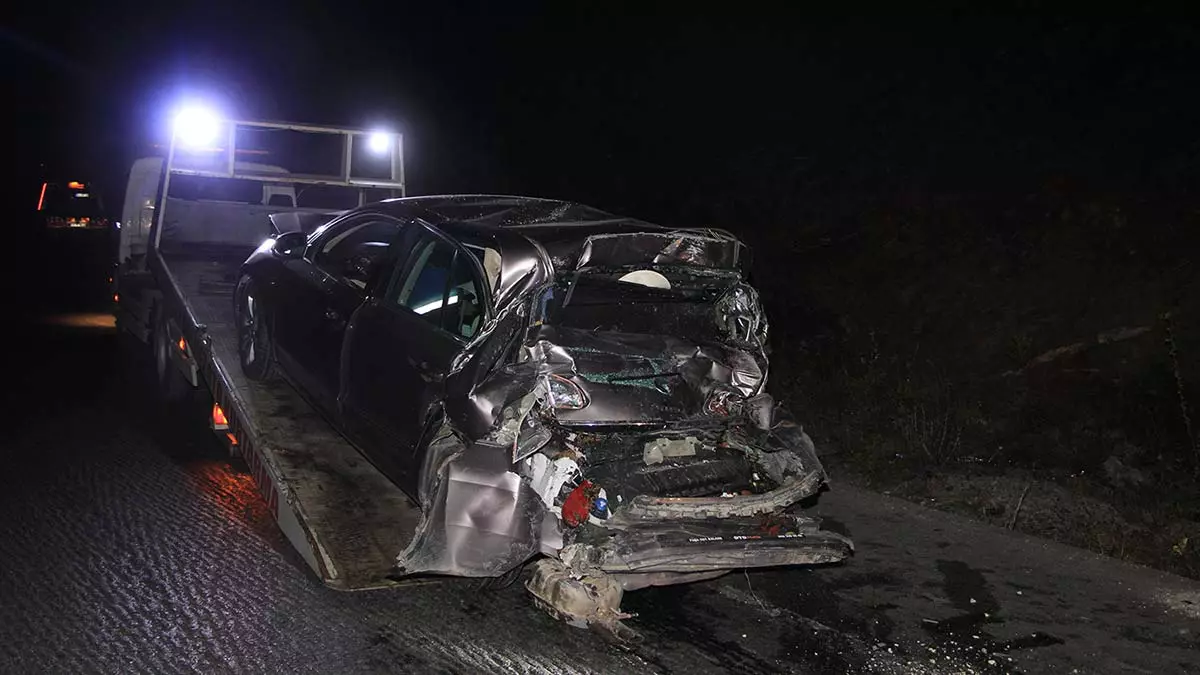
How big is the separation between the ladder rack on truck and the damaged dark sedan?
235 mm

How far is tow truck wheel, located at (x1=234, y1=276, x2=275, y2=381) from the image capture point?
7117 mm

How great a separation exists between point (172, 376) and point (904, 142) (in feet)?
31.5

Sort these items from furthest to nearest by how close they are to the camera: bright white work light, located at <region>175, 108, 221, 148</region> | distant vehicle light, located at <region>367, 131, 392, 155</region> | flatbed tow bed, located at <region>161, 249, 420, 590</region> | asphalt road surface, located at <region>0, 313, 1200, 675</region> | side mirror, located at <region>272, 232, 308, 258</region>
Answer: distant vehicle light, located at <region>367, 131, 392, 155</region> < bright white work light, located at <region>175, 108, 221, 148</region> < side mirror, located at <region>272, 232, 308, 258</region> < flatbed tow bed, located at <region>161, 249, 420, 590</region> < asphalt road surface, located at <region>0, 313, 1200, 675</region>

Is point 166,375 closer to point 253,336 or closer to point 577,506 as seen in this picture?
point 253,336

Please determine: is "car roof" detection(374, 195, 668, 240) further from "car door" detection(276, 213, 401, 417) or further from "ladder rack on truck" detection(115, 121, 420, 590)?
"ladder rack on truck" detection(115, 121, 420, 590)

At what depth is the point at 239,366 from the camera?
7246 mm

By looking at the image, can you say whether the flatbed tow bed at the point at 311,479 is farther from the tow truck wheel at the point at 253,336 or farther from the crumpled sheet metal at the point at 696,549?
the crumpled sheet metal at the point at 696,549

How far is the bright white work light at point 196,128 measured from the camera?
32.0 feet

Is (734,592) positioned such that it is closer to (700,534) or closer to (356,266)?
(700,534)

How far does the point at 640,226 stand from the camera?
5.41 m

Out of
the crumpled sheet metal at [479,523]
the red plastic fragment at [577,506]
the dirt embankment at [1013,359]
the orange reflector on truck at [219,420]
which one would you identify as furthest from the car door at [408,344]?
the dirt embankment at [1013,359]

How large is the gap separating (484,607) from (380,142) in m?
6.43

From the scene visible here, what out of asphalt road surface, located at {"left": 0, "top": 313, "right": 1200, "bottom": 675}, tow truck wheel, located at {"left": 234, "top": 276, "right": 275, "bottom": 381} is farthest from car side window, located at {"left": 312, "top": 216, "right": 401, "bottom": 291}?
asphalt road surface, located at {"left": 0, "top": 313, "right": 1200, "bottom": 675}

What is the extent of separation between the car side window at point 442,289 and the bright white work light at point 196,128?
5.03 metres
